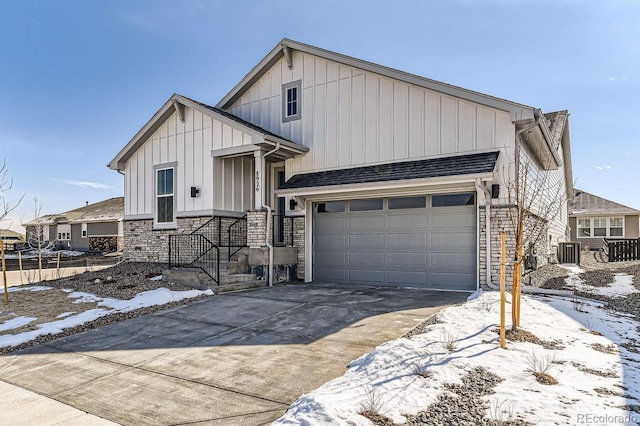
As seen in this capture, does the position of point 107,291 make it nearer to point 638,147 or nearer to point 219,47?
point 219,47

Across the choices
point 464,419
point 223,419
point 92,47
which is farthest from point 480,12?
point 92,47

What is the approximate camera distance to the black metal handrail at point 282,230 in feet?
40.6

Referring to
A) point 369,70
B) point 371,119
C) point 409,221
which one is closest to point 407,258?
point 409,221

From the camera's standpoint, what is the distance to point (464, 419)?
10.3 ft

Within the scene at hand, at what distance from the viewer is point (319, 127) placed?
12.1m

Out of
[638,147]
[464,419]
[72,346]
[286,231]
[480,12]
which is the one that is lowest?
[72,346]

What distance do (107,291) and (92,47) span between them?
1221 centimetres

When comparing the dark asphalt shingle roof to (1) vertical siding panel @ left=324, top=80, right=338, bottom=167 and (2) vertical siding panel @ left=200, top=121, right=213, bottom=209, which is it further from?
(2) vertical siding panel @ left=200, top=121, right=213, bottom=209

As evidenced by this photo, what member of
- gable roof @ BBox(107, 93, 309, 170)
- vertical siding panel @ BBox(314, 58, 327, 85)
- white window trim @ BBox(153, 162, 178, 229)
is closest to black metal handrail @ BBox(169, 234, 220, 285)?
white window trim @ BBox(153, 162, 178, 229)

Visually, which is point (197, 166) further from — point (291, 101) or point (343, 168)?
point (343, 168)

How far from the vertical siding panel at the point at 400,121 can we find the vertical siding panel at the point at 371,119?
22.7 inches

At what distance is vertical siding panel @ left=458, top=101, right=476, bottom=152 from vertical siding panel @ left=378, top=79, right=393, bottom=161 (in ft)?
6.13

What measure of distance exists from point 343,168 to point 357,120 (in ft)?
4.82

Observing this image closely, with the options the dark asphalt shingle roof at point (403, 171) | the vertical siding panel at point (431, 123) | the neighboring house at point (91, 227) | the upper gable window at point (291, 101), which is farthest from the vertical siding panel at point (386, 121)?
A: the neighboring house at point (91, 227)
